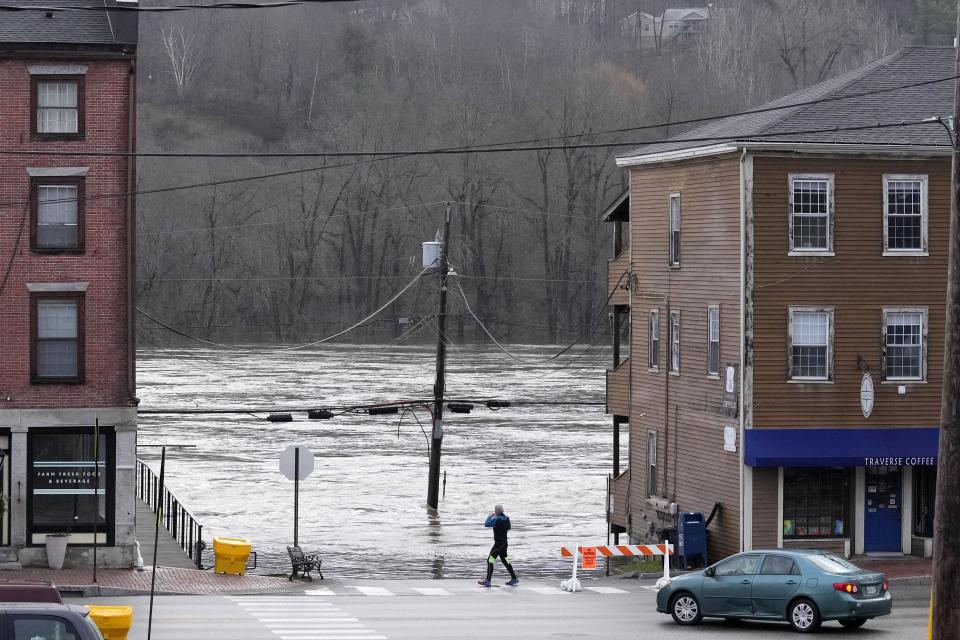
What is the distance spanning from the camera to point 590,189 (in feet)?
511

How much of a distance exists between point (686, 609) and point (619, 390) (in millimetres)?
17531

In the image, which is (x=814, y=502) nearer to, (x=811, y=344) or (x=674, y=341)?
(x=811, y=344)

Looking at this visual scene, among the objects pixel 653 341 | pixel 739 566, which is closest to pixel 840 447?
pixel 653 341

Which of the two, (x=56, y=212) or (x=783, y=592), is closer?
(x=783, y=592)

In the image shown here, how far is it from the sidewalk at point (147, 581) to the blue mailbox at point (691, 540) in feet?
29.3

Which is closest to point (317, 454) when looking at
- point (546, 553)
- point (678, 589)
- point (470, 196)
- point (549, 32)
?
point (546, 553)

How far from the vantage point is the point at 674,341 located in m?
38.3

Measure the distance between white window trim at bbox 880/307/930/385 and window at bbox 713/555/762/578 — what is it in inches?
435

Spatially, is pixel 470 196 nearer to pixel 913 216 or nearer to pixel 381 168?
pixel 381 168

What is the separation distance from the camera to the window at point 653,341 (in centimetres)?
3956

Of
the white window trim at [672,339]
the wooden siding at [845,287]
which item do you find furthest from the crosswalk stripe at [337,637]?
the white window trim at [672,339]

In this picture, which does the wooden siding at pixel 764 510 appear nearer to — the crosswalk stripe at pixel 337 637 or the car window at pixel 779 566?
the car window at pixel 779 566

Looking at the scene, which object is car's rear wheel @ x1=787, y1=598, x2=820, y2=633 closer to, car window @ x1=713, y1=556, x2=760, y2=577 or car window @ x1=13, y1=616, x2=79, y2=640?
car window @ x1=713, y1=556, x2=760, y2=577

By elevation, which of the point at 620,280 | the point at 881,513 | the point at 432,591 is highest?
the point at 620,280
